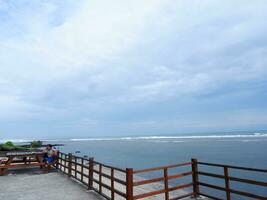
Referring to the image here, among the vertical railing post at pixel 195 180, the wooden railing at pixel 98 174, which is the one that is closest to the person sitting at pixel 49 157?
the wooden railing at pixel 98 174

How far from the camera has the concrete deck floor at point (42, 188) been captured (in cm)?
808

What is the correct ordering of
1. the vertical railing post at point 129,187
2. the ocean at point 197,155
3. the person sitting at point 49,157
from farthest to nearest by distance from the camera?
the ocean at point 197,155 < the person sitting at point 49,157 < the vertical railing post at point 129,187

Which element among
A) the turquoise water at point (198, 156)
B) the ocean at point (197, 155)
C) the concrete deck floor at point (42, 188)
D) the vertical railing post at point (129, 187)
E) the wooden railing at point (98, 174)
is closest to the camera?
the vertical railing post at point (129, 187)

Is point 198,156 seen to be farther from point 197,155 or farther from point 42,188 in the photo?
point 42,188

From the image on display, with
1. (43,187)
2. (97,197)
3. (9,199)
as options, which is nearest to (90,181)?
(97,197)

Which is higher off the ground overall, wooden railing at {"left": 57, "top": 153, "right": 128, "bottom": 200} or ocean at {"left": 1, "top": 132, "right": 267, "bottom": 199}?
wooden railing at {"left": 57, "top": 153, "right": 128, "bottom": 200}

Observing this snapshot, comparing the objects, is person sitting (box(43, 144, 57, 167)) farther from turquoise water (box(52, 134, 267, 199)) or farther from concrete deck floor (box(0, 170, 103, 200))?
turquoise water (box(52, 134, 267, 199))

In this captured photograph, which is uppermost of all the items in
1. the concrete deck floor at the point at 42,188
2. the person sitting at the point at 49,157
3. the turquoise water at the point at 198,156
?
the person sitting at the point at 49,157

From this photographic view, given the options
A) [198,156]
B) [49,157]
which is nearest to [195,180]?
[49,157]

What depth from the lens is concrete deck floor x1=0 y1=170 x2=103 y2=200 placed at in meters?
8.08

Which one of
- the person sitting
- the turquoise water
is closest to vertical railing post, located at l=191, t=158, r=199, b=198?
the turquoise water

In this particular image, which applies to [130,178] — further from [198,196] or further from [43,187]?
[43,187]

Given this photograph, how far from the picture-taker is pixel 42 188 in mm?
9258

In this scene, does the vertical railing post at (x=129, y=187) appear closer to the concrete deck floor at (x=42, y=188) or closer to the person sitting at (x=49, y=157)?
the concrete deck floor at (x=42, y=188)
